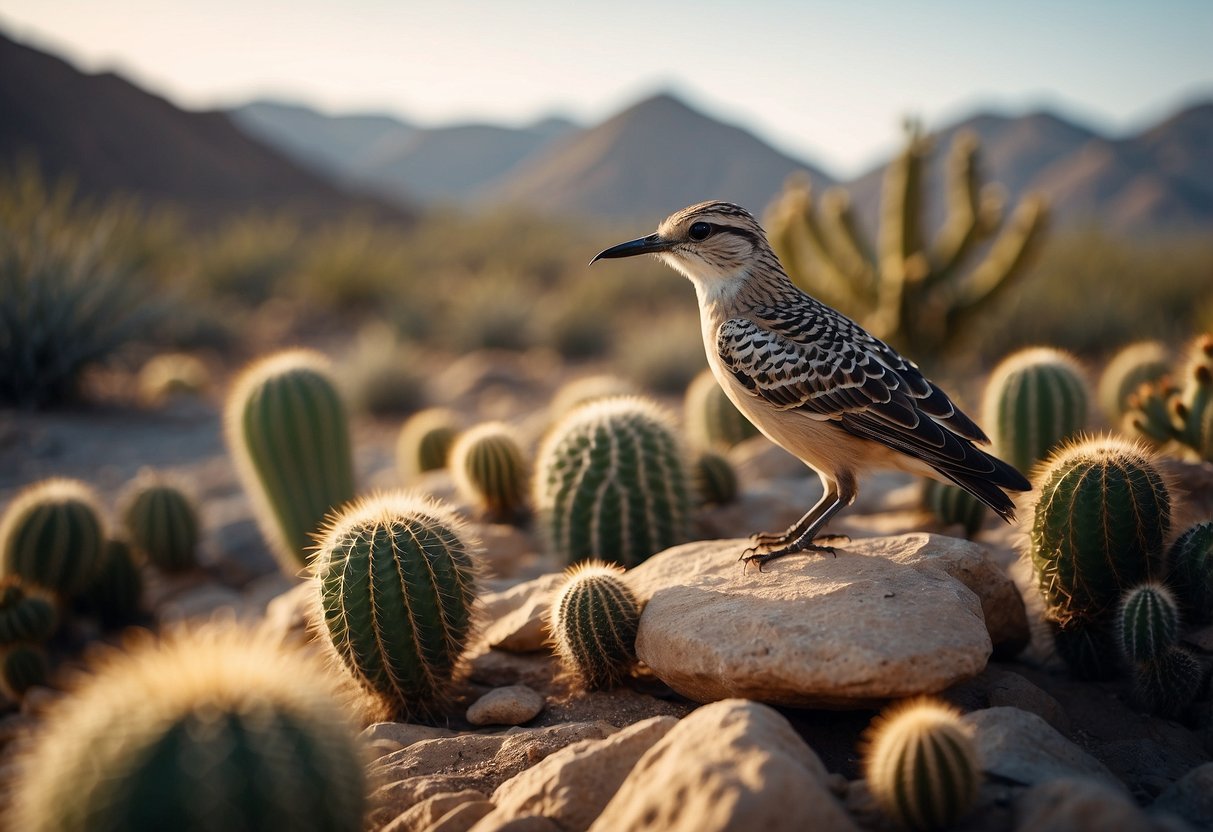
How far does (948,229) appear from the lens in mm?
10078

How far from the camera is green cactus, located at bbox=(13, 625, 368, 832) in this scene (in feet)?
6.48

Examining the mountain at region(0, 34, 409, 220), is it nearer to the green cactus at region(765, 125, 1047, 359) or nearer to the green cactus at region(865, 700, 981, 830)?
the green cactus at region(765, 125, 1047, 359)

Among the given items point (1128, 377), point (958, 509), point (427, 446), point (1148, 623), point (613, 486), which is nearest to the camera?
point (1148, 623)

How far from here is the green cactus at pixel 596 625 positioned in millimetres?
3535

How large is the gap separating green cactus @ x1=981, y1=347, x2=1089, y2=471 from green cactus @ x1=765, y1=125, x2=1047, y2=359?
432cm

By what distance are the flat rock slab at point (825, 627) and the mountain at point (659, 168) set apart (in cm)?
4024

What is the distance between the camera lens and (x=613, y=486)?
485 cm

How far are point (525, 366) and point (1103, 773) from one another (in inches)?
Answer: 502

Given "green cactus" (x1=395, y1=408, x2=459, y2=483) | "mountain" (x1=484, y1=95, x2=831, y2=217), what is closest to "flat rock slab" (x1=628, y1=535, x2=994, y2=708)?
"green cactus" (x1=395, y1=408, x2=459, y2=483)

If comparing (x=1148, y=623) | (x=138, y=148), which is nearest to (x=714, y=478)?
(x=1148, y=623)

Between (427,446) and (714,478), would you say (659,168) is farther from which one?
(714,478)

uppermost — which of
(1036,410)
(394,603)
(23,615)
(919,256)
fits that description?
(919,256)

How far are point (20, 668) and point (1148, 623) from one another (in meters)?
5.43

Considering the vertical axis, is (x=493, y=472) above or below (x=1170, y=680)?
above
